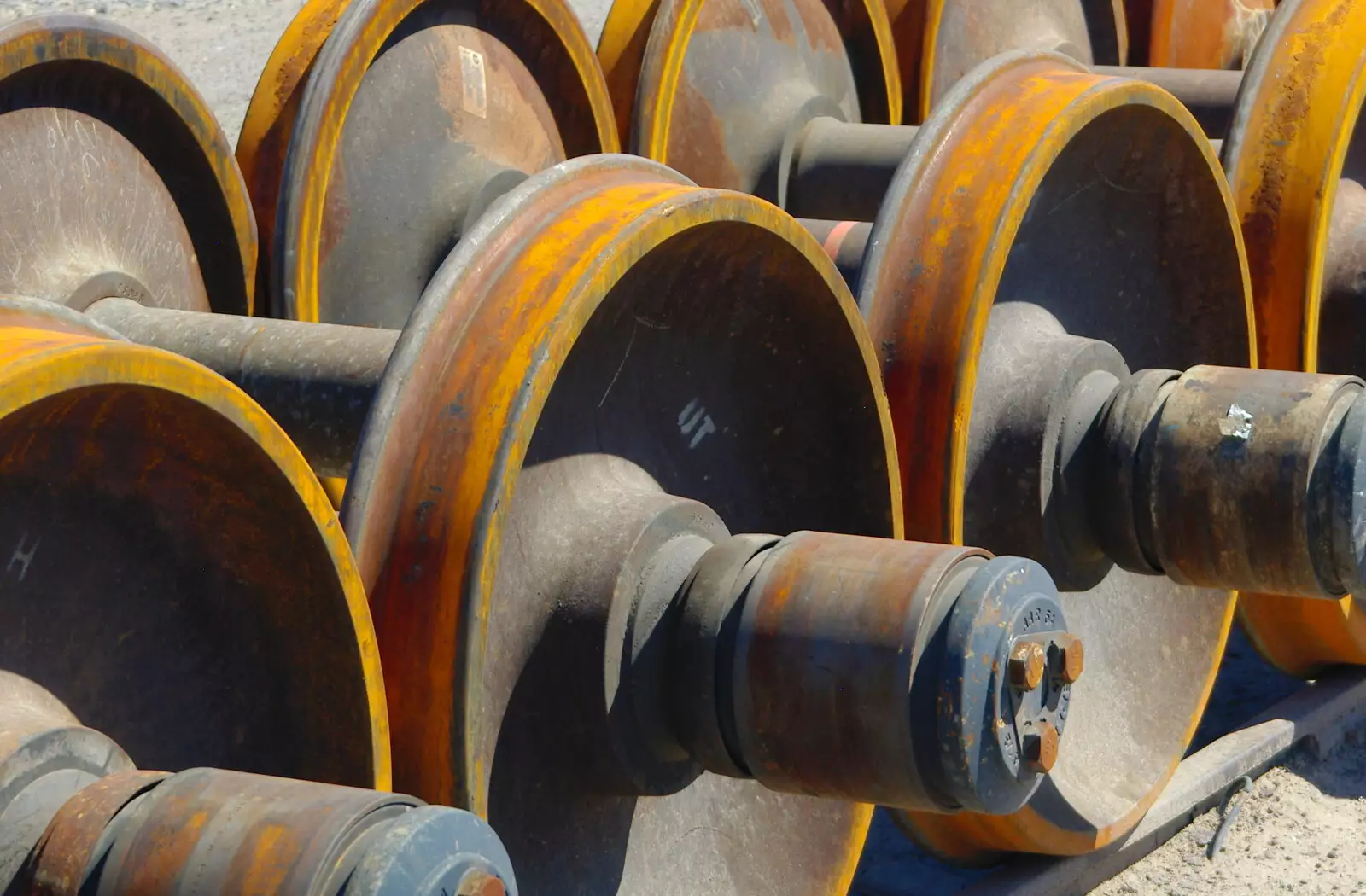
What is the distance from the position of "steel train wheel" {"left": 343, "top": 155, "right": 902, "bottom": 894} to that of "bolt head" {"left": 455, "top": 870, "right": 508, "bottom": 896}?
1.06ft

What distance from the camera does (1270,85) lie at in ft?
10.2

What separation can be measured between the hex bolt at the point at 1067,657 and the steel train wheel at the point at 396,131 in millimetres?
1555

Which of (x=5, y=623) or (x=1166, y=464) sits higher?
(x=5, y=623)

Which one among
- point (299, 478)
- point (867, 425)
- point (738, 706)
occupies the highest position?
point (299, 478)

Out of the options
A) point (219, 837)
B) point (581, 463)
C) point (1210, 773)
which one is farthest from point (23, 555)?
point (1210, 773)

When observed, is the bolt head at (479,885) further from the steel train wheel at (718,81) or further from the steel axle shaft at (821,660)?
the steel train wheel at (718,81)

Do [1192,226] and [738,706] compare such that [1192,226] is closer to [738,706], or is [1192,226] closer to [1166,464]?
[1166,464]

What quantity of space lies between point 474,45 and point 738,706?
5.86 feet

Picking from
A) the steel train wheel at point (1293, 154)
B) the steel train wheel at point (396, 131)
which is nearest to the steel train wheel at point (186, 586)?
the steel train wheel at point (396, 131)

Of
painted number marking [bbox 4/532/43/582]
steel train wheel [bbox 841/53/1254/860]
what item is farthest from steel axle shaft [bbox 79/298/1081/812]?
painted number marking [bbox 4/532/43/582]

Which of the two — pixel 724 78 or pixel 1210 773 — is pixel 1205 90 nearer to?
pixel 724 78

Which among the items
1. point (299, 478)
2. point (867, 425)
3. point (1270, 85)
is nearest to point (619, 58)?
point (1270, 85)

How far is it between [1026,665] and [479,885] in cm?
64

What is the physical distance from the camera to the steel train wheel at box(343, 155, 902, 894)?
5.60 ft
